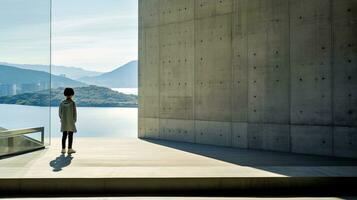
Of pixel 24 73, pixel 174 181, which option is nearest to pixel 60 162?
pixel 24 73

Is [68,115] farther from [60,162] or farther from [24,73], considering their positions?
[60,162]

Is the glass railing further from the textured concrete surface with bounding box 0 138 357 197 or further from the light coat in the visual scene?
the textured concrete surface with bounding box 0 138 357 197

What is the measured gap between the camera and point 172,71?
14.0 m

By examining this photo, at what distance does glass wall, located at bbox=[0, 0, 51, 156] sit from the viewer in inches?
380

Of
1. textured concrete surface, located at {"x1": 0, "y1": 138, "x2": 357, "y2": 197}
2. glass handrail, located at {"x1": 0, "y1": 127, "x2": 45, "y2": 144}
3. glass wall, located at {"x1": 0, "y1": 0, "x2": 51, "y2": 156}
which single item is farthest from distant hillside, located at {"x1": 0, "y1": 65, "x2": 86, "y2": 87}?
textured concrete surface, located at {"x1": 0, "y1": 138, "x2": 357, "y2": 197}

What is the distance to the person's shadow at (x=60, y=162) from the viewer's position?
7.84m

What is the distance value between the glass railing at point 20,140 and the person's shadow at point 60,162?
3.80ft

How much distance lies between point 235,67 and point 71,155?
5369 millimetres

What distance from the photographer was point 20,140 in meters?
10.2

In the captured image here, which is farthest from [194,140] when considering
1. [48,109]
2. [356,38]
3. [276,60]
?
[356,38]

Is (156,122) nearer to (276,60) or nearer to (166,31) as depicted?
(166,31)

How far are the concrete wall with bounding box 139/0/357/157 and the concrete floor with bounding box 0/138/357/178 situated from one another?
2.32 feet

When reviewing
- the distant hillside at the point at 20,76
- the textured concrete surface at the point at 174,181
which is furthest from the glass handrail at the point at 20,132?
the textured concrete surface at the point at 174,181

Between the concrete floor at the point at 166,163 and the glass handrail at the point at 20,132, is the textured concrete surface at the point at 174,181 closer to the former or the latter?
the concrete floor at the point at 166,163
